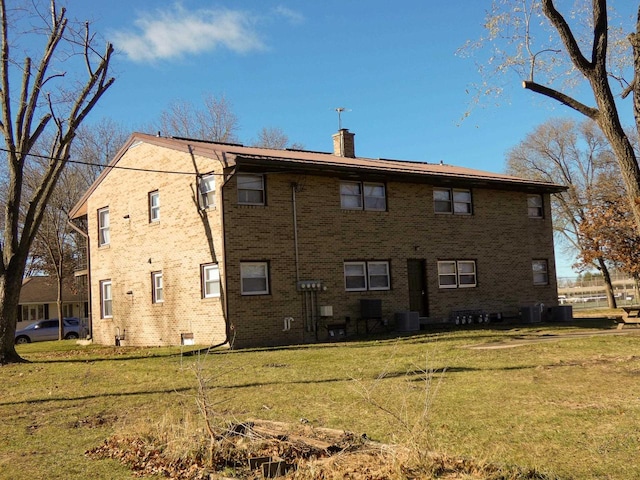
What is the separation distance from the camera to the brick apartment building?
64.0ft

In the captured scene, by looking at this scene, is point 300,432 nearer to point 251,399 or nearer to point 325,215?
point 251,399

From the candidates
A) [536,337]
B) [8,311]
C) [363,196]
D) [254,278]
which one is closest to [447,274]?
[363,196]

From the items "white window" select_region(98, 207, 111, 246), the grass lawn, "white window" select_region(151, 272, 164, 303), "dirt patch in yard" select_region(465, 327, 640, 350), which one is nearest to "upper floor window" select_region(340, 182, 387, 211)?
the grass lawn

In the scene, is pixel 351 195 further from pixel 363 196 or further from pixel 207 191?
pixel 207 191

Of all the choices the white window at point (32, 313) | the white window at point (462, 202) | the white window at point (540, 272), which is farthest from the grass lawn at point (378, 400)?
the white window at point (32, 313)

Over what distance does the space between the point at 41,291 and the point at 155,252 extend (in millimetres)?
27070

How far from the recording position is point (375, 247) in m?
22.1

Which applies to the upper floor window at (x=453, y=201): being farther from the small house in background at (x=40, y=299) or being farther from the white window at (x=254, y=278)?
the small house in background at (x=40, y=299)

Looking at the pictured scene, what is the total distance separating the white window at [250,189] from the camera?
1952 centimetres

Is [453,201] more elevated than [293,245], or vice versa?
[453,201]

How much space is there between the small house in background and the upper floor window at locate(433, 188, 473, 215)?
2926cm

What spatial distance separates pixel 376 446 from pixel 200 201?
15.3 meters

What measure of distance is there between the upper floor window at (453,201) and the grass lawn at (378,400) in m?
7.90

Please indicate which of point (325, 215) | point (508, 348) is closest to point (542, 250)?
point (325, 215)
